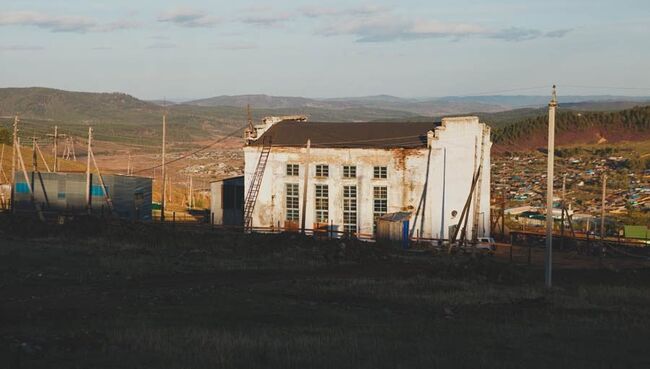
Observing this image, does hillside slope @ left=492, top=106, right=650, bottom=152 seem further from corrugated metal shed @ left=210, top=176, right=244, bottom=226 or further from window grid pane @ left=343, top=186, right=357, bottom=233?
window grid pane @ left=343, top=186, right=357, bottom=233

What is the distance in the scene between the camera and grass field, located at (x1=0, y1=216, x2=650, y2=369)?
638 inches

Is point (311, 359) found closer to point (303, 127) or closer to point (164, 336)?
point (164, 336)

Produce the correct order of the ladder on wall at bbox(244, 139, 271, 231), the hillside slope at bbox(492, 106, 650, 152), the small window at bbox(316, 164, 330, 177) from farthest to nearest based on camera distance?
the hillside slope at bbox(492, 106, 650, 152)
the ladder on wall at bbox(244, 139, 271, 231)
the small window at bbox(316, 164, 330, 177)

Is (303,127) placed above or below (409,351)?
above

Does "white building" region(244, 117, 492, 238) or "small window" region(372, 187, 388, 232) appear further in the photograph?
"small window" region(372, 187, 388, 232)

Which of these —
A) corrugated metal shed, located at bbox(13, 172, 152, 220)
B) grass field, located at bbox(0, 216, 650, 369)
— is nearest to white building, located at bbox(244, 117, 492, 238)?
grass field, located at bbox(0, 216, 650, 369)

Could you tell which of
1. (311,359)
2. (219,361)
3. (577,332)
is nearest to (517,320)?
(577,332)

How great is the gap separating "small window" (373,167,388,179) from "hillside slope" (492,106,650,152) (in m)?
79.0

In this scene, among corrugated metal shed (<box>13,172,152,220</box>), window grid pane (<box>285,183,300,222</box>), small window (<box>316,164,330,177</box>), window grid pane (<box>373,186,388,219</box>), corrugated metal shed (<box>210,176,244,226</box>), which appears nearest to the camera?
window grid pane (<box>373,186,388,219</box>)

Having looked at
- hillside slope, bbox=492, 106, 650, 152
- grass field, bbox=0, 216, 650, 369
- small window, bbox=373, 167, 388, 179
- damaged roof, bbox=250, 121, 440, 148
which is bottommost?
grass field, bbox=0, 216, 650, 369

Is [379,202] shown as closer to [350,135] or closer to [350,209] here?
[350,209]

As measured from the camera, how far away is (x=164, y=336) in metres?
17.7

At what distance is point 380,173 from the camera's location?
50875 millimetres

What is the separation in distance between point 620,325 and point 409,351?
22.1 feet
